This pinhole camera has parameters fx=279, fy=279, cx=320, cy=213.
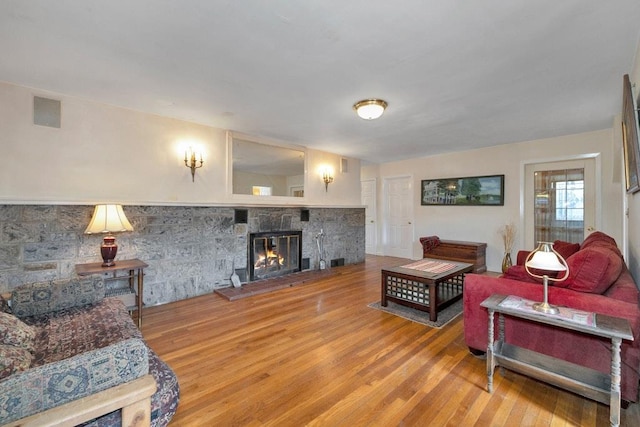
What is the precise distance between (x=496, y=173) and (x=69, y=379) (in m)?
5.96

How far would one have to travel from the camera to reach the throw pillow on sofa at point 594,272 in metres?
1.79

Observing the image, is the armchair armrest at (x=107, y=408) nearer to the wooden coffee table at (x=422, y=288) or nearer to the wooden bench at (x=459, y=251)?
the wooden coffee table at (x=422, y=288)

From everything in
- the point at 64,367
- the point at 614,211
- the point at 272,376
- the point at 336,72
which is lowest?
the point at 272,376

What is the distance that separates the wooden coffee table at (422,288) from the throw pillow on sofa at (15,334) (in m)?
3.00

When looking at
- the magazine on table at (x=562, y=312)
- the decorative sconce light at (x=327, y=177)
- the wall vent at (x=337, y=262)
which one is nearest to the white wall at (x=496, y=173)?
the wall vent at (x=337, y=262)

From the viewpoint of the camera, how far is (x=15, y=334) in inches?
58.5

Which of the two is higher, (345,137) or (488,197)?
(345,137)

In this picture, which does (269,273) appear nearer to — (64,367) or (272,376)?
(272,376)

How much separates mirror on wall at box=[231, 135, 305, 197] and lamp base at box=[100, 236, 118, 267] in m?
1.68

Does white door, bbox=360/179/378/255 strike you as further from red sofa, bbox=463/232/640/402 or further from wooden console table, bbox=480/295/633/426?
wooden console table, bbox=480/295/633/426

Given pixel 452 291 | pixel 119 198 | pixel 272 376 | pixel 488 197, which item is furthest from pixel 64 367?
pixel 488 197

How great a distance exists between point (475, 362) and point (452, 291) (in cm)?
140

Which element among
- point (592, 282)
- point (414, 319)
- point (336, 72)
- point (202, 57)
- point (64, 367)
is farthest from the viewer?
point (414, 319)

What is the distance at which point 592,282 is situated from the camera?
1803 millimetres
